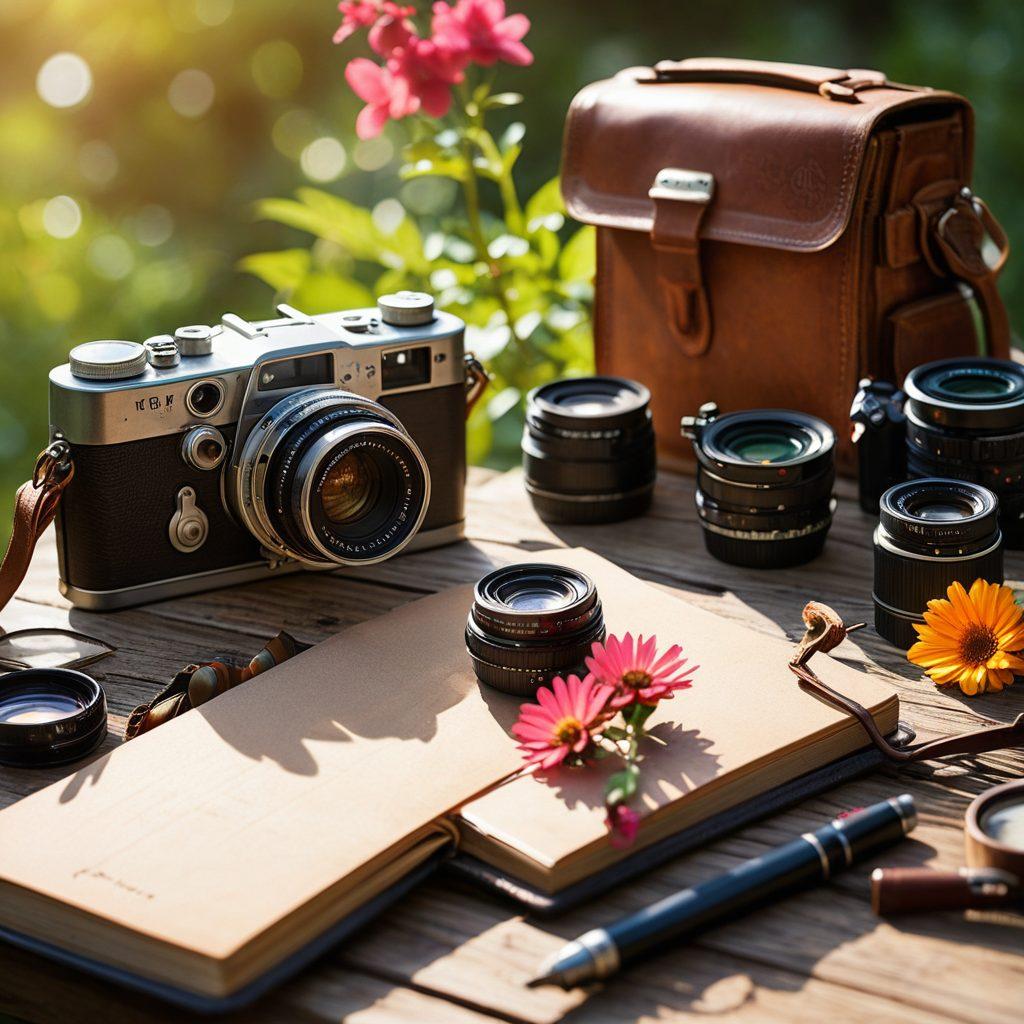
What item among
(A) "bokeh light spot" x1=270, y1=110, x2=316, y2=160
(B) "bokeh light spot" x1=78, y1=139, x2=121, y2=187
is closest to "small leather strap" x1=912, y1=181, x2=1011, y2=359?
(A) "bokeh light spot" x1=270, y1=110, x2=316, y2=160

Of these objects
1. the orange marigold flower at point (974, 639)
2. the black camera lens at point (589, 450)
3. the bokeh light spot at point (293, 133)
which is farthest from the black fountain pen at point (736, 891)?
the bokeh light spot at point (293, 133)

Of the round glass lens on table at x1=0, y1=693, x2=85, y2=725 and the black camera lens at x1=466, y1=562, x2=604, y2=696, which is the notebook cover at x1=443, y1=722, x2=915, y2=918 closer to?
the black camera lens at x1=466, y1=562, x2=604, y2=696

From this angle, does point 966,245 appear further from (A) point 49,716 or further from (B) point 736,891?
(A) point 49,716

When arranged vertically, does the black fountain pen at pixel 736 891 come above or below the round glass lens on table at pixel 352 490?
below

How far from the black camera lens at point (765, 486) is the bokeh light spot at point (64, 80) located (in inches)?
103

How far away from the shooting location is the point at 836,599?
188cm

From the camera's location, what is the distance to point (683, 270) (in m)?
2.18

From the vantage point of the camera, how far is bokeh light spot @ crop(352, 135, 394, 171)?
4070mm

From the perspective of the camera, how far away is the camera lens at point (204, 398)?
179cm

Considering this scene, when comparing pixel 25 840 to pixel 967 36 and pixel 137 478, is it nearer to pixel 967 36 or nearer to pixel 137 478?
A: pixel 137 478

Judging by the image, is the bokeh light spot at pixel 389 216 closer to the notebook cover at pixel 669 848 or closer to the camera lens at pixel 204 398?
the camera lens at pixel 204 398

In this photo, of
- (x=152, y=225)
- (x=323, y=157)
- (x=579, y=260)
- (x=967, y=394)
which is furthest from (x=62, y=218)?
(x=967, y=394)

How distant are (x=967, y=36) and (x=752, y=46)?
56cm

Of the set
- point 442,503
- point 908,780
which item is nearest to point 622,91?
point 442,503
